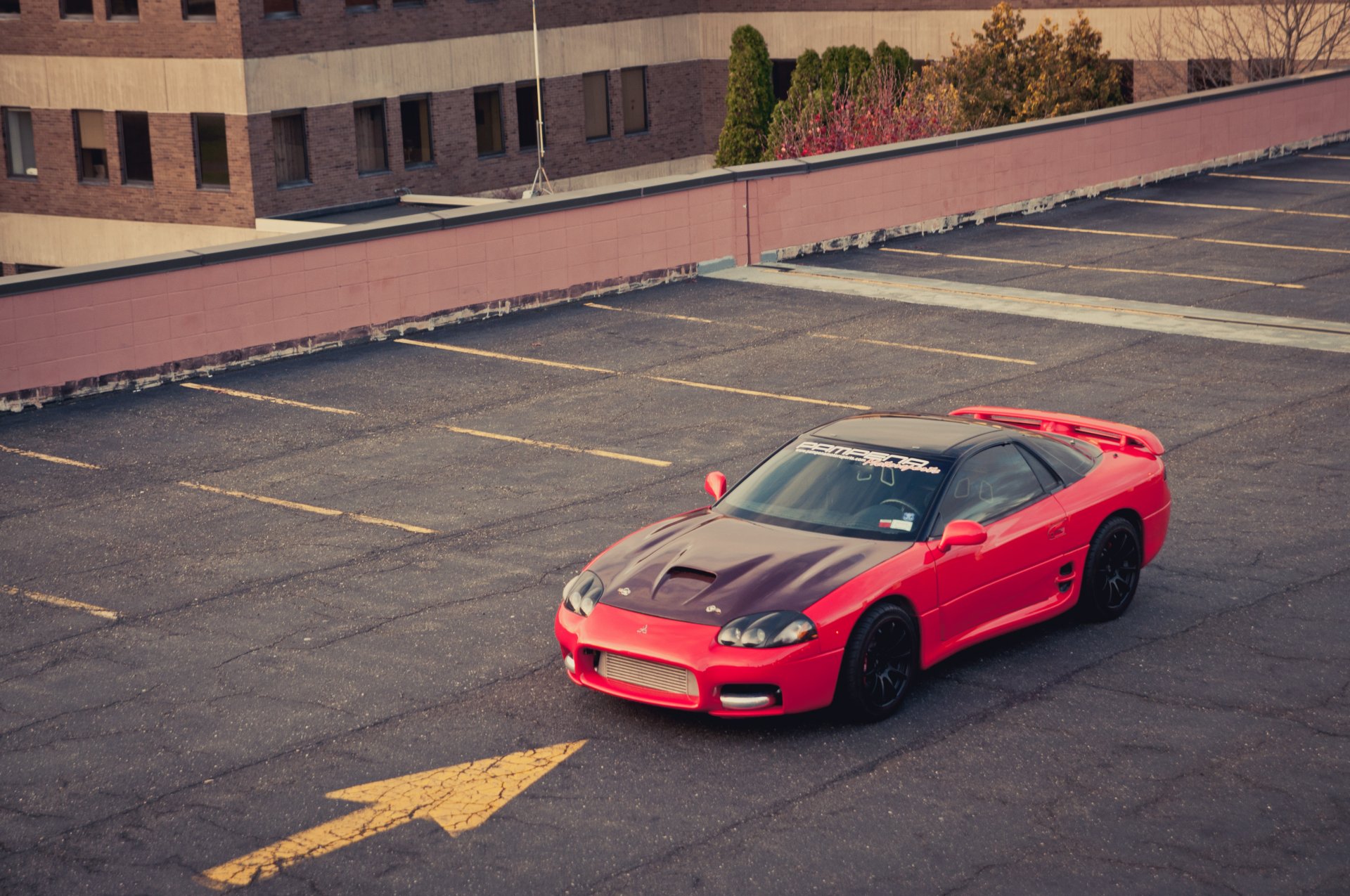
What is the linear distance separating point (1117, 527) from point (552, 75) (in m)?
36.7

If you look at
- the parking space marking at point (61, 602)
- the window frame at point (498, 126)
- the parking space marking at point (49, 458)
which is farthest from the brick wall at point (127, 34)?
the parking space marking at point (61, 602)

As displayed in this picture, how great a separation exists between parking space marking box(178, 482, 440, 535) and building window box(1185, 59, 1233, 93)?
31929 mm

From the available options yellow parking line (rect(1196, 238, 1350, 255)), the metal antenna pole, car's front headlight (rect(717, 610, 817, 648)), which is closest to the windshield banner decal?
car's front headlight (rect(717, 610, 817, 648))

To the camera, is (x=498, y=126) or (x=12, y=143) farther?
(x=498, y=126)

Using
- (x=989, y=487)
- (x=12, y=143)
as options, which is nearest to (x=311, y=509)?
(x=989, y=487)

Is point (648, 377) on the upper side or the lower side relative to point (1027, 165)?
lower

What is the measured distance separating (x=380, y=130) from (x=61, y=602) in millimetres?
30793

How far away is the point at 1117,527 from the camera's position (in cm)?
1063

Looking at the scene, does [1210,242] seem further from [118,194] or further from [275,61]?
[118,194]

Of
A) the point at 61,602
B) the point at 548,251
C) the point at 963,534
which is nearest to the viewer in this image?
the point at 963,534

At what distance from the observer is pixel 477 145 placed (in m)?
43.4

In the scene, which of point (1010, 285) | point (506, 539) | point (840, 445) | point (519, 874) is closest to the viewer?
point (519, 874)

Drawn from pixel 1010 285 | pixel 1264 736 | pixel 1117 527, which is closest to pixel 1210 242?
pixel 1010 285

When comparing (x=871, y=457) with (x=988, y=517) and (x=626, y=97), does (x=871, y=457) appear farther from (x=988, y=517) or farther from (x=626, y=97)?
(x=626, y=97)
